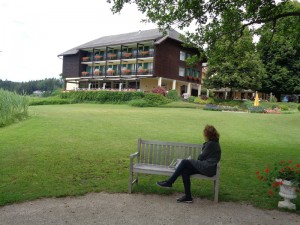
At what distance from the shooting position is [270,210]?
5.82 m

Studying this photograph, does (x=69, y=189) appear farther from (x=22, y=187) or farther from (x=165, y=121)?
(x=165, y=121)

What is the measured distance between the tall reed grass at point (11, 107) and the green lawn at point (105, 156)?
1158 millimetres

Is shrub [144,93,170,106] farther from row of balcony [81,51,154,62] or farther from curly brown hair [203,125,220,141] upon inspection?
curly brown hair [203,125,220,141]

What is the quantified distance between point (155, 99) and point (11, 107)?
18480 millimetres

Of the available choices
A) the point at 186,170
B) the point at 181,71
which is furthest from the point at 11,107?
the point at 181,71

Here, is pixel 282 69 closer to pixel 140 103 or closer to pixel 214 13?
pixel 140 103

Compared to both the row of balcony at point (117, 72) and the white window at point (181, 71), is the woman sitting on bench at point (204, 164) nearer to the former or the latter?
the row of balcony at point (117, 72)

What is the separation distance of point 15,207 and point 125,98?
1284 inches

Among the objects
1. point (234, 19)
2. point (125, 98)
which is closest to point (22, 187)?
point (234, 19)

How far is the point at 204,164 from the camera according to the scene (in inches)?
241

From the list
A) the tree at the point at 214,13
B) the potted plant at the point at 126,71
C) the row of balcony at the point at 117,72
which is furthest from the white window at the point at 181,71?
the tree at the point at 214,13

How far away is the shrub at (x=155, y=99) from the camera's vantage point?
111ft

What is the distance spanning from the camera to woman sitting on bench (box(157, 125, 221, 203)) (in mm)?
6109

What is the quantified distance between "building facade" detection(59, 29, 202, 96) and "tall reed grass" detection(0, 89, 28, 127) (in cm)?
2536
